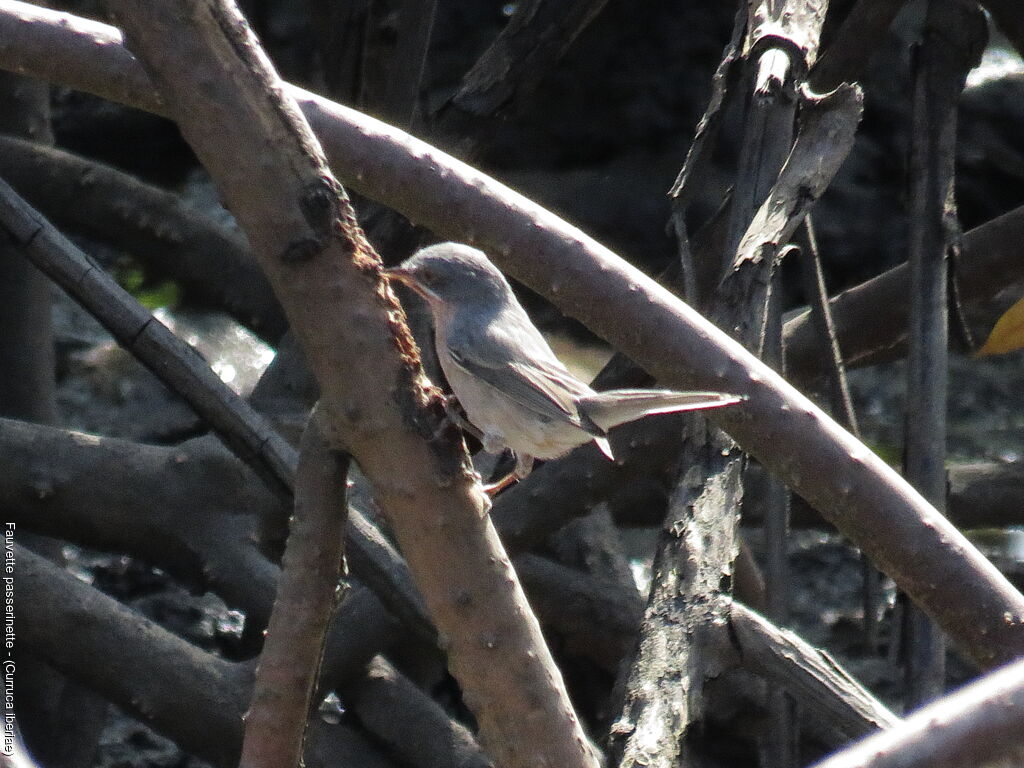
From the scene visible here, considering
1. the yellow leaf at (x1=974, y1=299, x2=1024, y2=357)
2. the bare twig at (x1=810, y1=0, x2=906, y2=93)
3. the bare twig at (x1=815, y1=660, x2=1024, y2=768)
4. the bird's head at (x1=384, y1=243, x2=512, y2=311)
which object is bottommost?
the bare twig at (x1=815, y1=660, x2=1024, y2=768)

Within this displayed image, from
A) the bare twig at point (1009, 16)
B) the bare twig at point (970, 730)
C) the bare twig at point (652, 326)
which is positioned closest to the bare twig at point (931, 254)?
the bare twig at point (1009, 16)

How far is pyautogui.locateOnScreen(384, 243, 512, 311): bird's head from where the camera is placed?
12.4 ft

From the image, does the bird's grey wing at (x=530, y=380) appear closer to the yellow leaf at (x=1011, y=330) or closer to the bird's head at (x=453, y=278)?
the bird's head at (x=453, y=278)

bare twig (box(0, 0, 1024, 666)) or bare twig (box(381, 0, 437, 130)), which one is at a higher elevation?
bare twig (box(381, 0, 437, 130))

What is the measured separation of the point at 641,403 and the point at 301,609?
112cm

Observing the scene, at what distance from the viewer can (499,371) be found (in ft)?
12.2

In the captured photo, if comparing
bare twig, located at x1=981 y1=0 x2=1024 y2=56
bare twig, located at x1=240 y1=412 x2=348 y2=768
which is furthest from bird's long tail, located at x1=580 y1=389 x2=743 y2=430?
bare twig, located at x1=981 y1=0 x2=1024 y2=56

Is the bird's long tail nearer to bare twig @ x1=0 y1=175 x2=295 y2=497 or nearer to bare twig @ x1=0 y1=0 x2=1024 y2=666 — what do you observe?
bare twig @ x1=0 y1=0 x2=1024 y2=666

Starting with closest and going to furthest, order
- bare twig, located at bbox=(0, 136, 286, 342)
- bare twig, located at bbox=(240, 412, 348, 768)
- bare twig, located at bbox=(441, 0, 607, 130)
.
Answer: bare twig, located at bbox=(240, 412, 348, 768)
bare twig, located at bbox=(441, 0, 607, 130)
bare twig, located at bbox=(0, 136, 286, 342)

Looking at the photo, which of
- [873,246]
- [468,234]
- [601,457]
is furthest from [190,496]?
[873,246]

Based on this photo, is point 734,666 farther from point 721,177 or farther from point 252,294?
point 721,177

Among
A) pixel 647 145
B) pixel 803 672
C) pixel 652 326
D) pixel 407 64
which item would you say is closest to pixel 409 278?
pixel 652 326

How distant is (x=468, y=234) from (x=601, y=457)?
2267mm

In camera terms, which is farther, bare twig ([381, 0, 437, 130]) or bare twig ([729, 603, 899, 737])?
bare twig ([381, 0, 437, 130])
